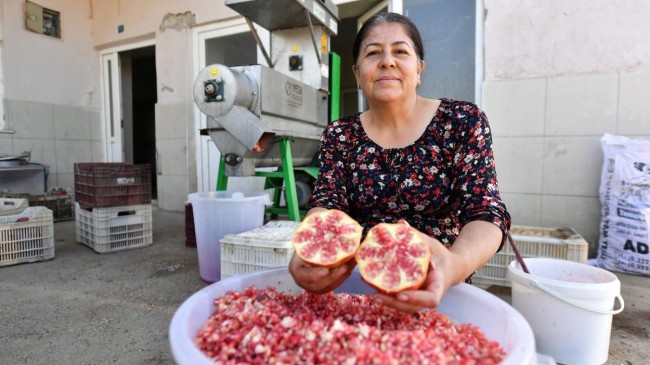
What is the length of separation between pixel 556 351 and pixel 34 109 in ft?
21.8

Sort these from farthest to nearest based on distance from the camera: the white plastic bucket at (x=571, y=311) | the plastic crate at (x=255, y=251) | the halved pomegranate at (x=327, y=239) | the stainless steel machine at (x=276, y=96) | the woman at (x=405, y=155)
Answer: the stainless steel machine at (x=276, y=96) < the plastic crate at (x=255, y=251) < the white plastic bucket at (x=571, y=311) < the woman at (x=405, y=155) < the halved pomegranate at (x=327, y=239)

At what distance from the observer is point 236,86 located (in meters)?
2.63

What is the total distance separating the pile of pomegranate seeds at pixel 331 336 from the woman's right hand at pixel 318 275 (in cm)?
6

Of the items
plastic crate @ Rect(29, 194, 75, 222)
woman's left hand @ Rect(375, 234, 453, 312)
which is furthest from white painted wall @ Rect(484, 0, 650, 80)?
plastic crate @ Rect(29, 194, 75, 222)

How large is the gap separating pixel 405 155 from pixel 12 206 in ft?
12.0

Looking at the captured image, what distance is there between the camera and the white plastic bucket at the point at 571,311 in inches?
61.3

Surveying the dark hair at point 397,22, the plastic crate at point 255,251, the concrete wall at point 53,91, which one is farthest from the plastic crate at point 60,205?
the dark hair at point 397,22

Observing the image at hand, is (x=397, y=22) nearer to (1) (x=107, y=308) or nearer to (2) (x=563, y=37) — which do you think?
(1) (x=107, y=308)

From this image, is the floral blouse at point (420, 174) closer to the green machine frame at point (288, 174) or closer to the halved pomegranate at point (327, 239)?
the halved pomegranate at point (327, 239)

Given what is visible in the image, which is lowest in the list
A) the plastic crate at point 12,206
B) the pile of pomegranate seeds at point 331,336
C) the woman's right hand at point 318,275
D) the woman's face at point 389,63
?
the plastic crate at point 12,206

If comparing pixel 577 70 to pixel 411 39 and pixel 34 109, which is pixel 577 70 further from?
pixel 34 109

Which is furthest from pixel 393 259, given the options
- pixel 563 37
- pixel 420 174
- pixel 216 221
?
pixel 563 37

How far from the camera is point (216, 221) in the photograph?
258cm

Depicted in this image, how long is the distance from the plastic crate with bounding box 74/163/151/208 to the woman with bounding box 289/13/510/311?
270 cm
